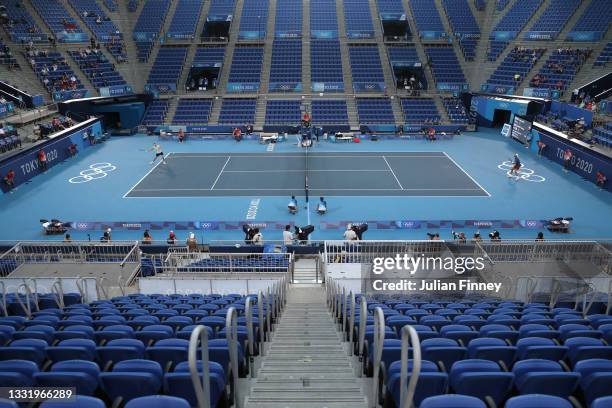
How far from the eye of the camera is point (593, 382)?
483 centimetres

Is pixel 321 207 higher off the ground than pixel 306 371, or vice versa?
pixel 306 371

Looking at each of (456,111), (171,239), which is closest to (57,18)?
(171,239)

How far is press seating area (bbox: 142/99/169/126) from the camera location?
4444 centimetres

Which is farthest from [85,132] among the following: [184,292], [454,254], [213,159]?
[454,254]

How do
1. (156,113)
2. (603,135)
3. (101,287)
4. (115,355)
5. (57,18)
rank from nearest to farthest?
(115,355)
(101,287)
(603,135)
(156,113)
(57,18)

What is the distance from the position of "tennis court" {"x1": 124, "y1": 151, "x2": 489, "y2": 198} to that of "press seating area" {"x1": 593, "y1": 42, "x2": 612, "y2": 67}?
17247mm

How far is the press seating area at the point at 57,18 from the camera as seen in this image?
153ft

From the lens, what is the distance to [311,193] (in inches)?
1110

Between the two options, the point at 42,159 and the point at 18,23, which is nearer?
the point at 42,159

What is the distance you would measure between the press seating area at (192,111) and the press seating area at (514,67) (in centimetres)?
2807

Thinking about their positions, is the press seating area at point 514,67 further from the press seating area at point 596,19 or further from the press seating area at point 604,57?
the press seating area at point 604,57

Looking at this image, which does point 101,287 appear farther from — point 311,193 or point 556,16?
point 556,16

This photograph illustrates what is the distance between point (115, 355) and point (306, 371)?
8.95 ft

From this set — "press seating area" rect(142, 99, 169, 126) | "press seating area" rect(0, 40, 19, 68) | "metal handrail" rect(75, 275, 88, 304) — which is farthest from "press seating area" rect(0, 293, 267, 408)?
"press seating area" rect(0, 40, 19, 68)
